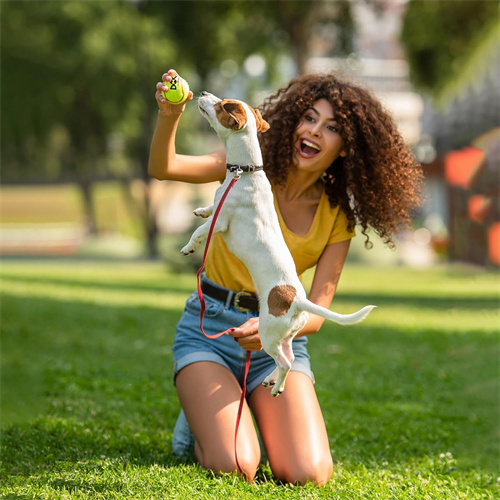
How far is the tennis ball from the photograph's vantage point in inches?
109

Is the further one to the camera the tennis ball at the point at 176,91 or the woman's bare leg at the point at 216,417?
the woman's bare leg at the point at 216,417

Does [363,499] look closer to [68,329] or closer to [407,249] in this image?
[68,329]

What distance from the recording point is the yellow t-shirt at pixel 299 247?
3316mm

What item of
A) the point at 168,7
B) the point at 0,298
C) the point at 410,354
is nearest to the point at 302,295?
the point at 410,354

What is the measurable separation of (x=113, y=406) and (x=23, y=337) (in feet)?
9.04

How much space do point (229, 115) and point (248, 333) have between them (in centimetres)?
87

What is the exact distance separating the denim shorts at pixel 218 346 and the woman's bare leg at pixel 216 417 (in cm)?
6

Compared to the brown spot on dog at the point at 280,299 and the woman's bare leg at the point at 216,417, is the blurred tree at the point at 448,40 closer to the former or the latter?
the woman's bare leg at the point at 216,417

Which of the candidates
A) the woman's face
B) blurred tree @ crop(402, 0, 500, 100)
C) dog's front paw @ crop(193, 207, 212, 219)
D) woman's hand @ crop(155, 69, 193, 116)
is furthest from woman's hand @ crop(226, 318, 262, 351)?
blurred tree @ crop(402, 0, 500, 100)

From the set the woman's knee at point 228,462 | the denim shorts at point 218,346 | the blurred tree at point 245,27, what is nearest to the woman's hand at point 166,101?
the denim shorts at point 218,346

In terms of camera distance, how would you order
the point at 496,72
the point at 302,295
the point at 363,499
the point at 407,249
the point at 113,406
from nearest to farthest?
the point at 302,295 < the point at 363,499 < the point at 113,406 < the point at 496,72 < the point at 407,249

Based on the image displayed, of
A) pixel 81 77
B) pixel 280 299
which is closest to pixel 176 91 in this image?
pixel 280 299

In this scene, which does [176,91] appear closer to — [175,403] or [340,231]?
[340,231]

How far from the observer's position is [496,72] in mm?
18000
